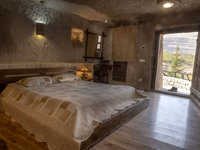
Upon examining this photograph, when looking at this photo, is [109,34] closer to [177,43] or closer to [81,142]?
[177,43]

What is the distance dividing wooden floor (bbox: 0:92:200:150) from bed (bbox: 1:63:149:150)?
101 mm

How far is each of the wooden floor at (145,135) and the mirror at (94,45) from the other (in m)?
3.23

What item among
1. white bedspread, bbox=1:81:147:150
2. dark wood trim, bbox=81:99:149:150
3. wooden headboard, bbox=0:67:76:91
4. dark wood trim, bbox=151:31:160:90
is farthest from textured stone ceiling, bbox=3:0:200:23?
dark wood trim, bbox=81:99:149:150

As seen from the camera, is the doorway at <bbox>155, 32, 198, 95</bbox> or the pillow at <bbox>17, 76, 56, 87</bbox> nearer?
the pillow at <bbox>17, 76, 56, 87</bbox>

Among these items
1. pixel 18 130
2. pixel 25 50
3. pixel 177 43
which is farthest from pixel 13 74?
pixel 177 43

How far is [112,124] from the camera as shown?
7.19ft

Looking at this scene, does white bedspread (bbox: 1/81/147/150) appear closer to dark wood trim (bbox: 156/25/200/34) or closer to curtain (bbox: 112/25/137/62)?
curtain (bbox: 112/25/137/62)

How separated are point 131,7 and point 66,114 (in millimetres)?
3891

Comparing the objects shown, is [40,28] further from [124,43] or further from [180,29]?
[180,29]

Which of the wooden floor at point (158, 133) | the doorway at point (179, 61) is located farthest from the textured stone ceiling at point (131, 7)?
the wooden floor at point (158, 133)

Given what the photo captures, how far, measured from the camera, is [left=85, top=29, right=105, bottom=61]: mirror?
210 inches

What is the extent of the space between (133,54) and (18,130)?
4.64 meters

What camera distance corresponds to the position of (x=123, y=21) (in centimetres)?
584

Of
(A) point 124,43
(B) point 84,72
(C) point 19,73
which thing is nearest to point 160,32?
(A) point 124,43
